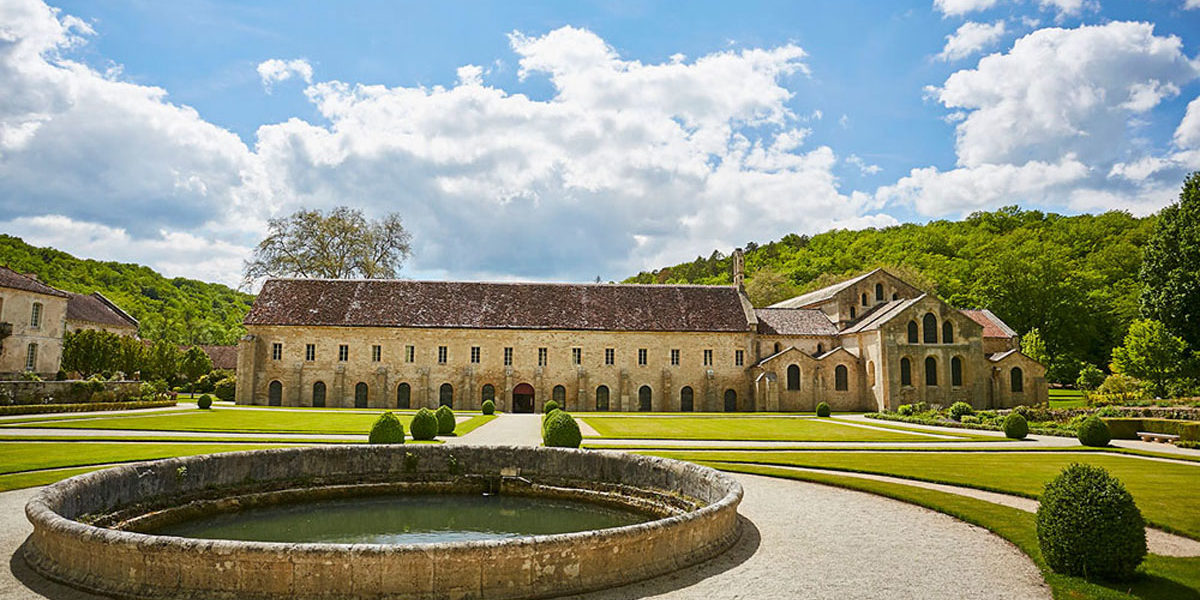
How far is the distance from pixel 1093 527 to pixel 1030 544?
6.21 feet

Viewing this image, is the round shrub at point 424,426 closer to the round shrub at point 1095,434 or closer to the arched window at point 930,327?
the round shrub at point 1095,434

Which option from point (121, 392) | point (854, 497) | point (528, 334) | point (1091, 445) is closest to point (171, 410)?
point (121, 392)

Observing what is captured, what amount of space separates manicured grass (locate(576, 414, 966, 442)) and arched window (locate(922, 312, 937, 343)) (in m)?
14.8

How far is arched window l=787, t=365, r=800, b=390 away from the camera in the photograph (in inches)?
1884

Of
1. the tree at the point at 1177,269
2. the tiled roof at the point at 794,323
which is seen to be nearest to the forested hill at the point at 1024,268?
the tree at the point at 1177,269

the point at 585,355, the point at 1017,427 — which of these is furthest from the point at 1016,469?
the point at 585,355

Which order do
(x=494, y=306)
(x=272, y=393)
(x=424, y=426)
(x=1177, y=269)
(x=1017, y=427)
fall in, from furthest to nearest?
(x=494, y=306)
(x=272, y=393)
(x=1177, y=269)
(x=1017, y=427)
(x=424, y=426)

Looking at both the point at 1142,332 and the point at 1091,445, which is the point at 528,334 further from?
the point at 1142,332

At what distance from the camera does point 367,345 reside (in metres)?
46.3

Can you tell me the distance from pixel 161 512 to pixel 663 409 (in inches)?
1484

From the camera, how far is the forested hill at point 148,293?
82.1 m

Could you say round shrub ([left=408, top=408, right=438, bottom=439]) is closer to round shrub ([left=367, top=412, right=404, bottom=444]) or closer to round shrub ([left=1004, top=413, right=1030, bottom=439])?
round shrub ([left=367, top=412, right=404, bottom=444])

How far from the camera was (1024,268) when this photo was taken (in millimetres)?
67062

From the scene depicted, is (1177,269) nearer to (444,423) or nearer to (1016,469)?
(1016,469)
